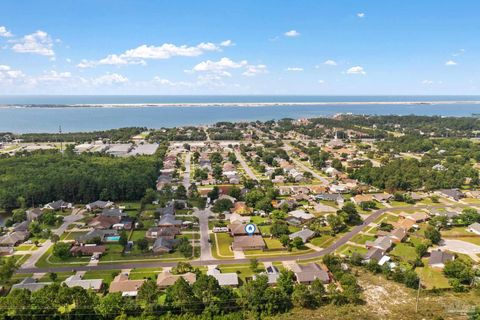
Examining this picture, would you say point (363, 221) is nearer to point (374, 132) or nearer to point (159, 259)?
point (159, 259)

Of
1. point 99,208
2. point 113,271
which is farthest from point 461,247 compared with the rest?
point 99,208

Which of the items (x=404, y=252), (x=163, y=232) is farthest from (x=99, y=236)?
(x=404, y=252)

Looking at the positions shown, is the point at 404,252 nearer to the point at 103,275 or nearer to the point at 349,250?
the point at 349,250

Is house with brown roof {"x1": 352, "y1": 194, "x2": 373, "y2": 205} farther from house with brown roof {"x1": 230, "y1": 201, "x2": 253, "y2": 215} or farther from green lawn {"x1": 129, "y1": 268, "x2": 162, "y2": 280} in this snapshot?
green lawn {"x1": 129, "y1": 268, "x2": 162, "y2": 280}

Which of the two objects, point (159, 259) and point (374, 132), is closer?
point (159, 259)

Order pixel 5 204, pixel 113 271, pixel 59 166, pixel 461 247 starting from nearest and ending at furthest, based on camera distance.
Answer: pixel 113 271, pixel 461 247, pixel 5 204, pixel 59 166

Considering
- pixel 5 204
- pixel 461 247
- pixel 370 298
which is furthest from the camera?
pixel 5 204
